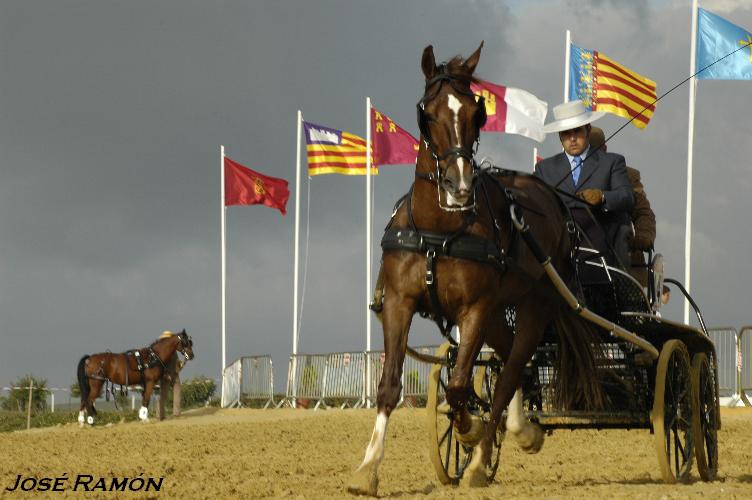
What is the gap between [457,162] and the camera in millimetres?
7926

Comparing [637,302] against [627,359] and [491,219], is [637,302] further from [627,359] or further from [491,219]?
[491,219]

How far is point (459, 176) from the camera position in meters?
7.89

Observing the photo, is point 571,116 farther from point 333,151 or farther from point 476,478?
Result: point 333,151

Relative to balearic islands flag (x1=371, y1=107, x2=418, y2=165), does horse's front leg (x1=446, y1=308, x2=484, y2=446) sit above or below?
below

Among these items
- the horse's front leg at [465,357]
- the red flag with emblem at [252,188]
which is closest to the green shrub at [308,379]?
the red flag with emblem at [252,188]

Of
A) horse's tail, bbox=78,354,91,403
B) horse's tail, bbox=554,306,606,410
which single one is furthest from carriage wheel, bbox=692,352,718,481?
horse's tail, bbox=78,354,91,403

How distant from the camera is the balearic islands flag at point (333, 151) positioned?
33.9 meters

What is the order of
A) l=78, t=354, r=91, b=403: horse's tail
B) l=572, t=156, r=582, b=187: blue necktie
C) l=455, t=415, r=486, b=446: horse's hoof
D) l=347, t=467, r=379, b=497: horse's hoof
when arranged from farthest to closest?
1. l=78, t=354, r=91, b=403: horse's tail
2. l=572, t=156, r=582, b=187: blue necktie
3. l=455, t=415, r=486, b=446: horse's hoof
4. l=347, t=467, r=379, b=497: horse's hoof

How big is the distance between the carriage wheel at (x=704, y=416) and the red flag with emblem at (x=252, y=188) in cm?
2508

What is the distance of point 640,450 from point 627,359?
5.27m

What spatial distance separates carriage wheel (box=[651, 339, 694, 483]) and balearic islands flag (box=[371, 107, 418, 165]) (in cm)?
2243

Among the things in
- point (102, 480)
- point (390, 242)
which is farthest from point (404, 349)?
point (102, 480)

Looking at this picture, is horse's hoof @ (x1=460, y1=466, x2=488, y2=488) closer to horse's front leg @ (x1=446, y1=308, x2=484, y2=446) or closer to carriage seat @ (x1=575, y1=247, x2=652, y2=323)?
horse's front leg @ (x1=446, y1=308, x2=484, y2=446)

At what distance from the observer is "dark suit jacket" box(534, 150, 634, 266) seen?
34.4 ft
